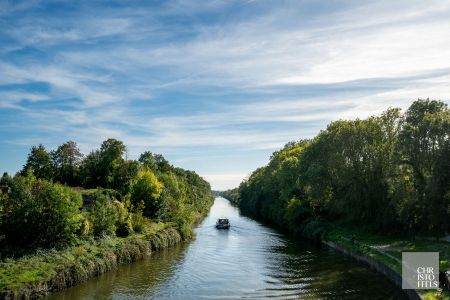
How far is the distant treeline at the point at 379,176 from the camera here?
44156mm

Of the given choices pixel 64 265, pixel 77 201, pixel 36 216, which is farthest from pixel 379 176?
pixel 36 216

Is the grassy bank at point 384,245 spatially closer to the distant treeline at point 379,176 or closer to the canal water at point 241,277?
the canal water at point 241,277

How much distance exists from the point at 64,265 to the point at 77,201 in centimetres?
876

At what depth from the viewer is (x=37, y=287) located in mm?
30797

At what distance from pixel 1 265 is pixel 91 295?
684 cm

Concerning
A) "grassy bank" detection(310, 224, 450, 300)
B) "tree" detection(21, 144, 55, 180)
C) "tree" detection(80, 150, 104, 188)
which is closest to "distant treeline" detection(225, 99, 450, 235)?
"grassy bank" detection(310, 224, 450, 300)

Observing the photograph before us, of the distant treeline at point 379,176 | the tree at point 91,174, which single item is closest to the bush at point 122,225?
the tree at point 91,174

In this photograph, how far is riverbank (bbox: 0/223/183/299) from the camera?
98.1 feet

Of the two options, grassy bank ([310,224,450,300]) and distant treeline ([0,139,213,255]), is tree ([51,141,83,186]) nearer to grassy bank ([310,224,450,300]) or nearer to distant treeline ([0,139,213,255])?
distant treeline ([0,139,213,255])

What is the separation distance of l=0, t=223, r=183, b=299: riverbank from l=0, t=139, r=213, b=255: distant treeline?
179 centimetres

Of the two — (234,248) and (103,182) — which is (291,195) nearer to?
(234,248)

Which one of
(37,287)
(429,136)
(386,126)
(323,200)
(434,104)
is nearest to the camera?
(37,287)

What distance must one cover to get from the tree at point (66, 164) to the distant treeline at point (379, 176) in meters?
38.3

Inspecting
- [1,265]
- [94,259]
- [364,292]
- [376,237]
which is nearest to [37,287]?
[1,265]
